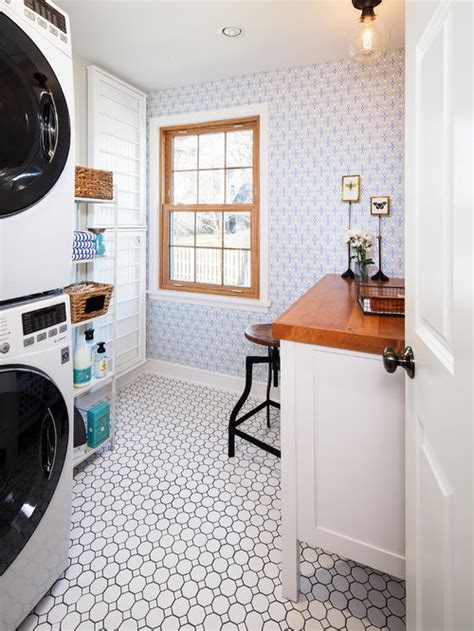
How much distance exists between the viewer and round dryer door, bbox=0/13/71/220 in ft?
3.72

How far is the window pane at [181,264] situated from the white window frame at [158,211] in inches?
5.4

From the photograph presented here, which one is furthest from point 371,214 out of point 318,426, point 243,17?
point 318,426

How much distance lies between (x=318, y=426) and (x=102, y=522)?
47.3 inches

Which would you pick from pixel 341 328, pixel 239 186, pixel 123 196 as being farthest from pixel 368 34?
pixel 123 196

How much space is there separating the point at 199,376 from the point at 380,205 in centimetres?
200

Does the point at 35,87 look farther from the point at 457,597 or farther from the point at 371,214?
the point at 371,214

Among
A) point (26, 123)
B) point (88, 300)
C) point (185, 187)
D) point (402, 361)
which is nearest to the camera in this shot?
point (402, 361)

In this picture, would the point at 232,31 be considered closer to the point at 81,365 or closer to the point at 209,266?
the point at 209,266

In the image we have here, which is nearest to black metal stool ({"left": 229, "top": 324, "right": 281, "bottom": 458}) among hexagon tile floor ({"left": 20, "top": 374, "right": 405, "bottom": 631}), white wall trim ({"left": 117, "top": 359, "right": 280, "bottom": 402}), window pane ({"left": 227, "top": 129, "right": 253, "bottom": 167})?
hexagon tile floor ({"left": 20, "top": 374, "right": 405, "bottom": 631})

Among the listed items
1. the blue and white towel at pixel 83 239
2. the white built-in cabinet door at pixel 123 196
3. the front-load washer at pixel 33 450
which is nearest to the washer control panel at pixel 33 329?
the front-load washer at pixel 33 450

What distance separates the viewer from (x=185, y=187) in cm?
346

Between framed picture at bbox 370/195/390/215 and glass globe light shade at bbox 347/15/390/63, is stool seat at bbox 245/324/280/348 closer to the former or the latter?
framed picture at bbox 370/195/390/215

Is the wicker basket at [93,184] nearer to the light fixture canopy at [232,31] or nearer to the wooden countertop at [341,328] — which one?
the light fixture canopy at [232,31]

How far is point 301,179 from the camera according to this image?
289 cm
